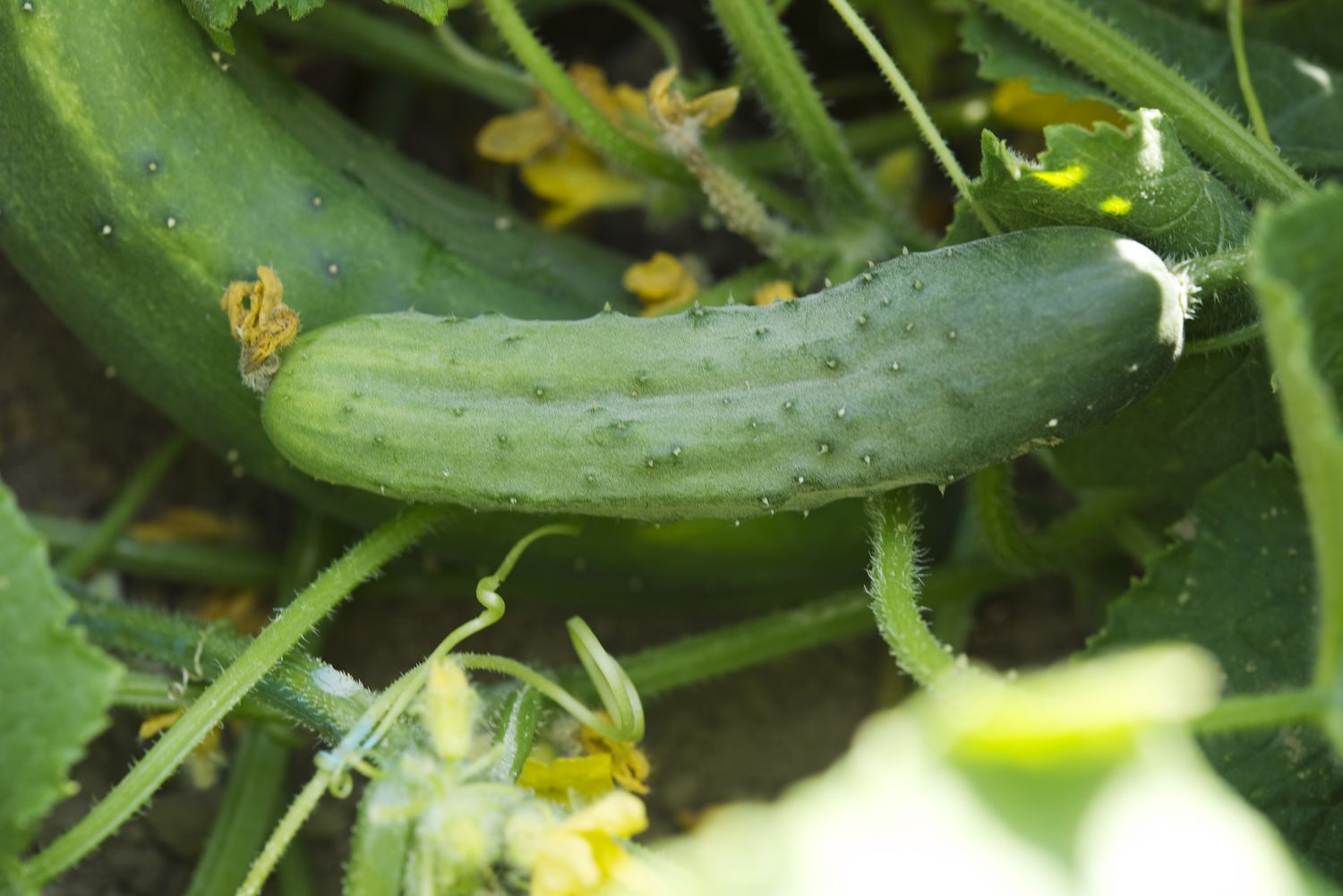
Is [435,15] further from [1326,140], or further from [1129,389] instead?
[1326,140]

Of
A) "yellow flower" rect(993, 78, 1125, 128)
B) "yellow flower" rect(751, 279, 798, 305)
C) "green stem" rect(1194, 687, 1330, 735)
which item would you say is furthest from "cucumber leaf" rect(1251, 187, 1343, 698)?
"yellow flower" rect(993, 78, 1125, 128)

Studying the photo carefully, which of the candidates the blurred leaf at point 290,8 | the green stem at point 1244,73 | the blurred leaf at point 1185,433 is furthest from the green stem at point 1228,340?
the blurred leaf at point 290,8

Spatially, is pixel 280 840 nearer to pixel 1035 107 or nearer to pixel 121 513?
pixel 121 513

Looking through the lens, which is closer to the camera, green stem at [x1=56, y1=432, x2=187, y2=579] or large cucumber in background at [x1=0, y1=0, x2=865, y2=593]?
large cucumber in background at [x1=0, y1=0, x2=865, y2=593]

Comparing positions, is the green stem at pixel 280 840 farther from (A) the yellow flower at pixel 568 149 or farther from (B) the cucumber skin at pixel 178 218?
(A) the yellow flower at pixel 568 149

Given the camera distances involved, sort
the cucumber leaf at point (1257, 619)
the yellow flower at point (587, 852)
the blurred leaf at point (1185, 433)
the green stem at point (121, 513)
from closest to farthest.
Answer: the yellow flower at point (587, 852) → the cucumber leaf at point (1257, 619) → the blurred leaf at point (1185, 433) → the green stem at point (121, 513)

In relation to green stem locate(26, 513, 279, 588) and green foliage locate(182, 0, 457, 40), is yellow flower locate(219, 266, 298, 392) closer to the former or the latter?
green foliage locate(182, 0, 457, 40)

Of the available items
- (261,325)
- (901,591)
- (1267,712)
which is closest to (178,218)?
(261,325)
